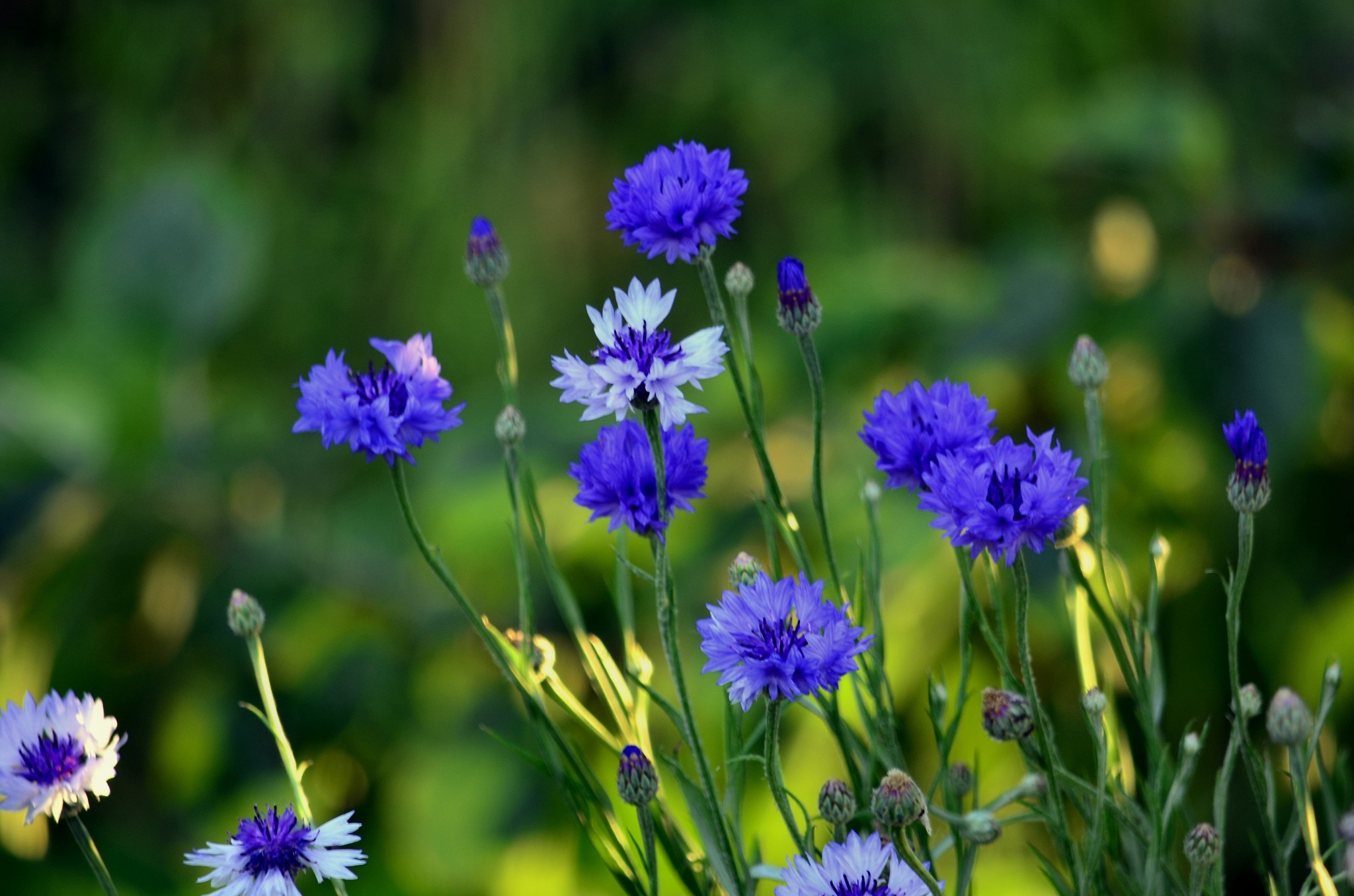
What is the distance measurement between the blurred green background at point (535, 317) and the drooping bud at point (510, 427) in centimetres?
38

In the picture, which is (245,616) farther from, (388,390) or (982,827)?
(982,827)

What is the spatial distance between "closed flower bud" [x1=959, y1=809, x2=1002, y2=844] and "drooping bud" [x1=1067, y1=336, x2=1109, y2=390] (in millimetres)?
104

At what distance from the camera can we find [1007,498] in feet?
0.75

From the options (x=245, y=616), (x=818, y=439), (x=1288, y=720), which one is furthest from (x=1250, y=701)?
(x=245, y=616)

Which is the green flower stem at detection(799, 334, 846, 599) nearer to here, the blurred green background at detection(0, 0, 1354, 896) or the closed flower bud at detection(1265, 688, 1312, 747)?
the closed flower bud at detection(1265, 688, 1312, 747)

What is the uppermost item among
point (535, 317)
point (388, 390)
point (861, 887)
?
point (535, 317)

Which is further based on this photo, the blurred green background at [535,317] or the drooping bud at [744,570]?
the blurred green background at [535,317]

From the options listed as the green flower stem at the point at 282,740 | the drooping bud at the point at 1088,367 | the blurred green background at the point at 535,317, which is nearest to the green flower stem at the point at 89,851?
the green flower stem at the point at 282,740

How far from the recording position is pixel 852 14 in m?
1.34

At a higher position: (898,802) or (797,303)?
(797,303)

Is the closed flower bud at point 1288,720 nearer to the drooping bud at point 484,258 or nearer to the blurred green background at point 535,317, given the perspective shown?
the drooping bud at point 484,258

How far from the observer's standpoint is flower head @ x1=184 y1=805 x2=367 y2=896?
220mm

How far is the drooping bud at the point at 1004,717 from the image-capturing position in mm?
245

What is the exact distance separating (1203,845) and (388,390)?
187 millimetres
